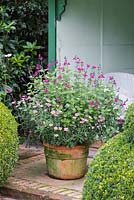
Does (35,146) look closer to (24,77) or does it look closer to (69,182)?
(24,77)

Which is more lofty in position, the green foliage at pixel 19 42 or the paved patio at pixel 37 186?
the green foliage at pixel 19 42

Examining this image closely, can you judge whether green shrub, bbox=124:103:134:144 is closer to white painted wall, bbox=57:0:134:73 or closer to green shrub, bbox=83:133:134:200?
green shrub, bbox=83:133:134:200

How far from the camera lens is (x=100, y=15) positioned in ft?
23.9

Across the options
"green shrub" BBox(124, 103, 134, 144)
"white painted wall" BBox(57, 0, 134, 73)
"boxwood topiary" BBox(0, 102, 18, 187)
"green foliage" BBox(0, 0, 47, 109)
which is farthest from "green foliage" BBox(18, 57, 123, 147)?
"white painted wall" BBox(57, 0, 134, 73)

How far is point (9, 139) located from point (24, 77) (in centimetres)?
281

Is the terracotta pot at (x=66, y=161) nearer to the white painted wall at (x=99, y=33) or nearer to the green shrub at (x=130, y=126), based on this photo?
the green shrub at (x=130, y=126)

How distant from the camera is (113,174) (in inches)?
119

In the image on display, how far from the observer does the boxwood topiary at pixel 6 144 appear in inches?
176

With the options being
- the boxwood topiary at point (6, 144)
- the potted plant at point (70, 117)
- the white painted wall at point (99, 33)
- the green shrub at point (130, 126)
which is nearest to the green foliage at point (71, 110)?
the potted plant at point (70, 117)

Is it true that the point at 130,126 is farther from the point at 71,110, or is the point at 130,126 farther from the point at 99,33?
the point at 99,33

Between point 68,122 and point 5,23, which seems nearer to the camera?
point 68,122

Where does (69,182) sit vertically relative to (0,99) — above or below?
below

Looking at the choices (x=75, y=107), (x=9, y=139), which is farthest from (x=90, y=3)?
(x=9, y=139)

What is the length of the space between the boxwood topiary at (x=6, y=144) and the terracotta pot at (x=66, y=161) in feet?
1.56
